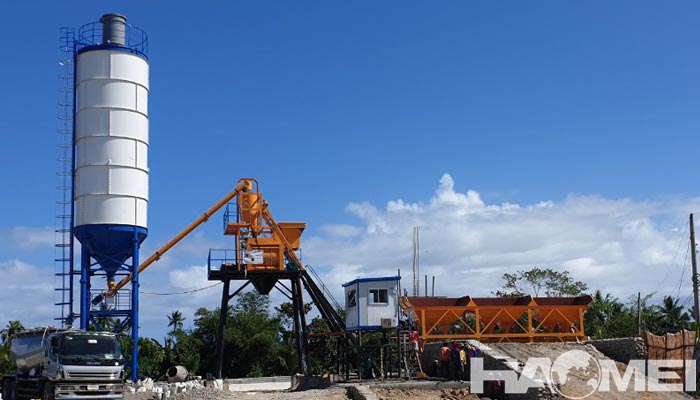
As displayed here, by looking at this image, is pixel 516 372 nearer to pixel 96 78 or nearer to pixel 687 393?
pixel 687 393

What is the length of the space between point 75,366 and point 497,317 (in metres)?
22.3

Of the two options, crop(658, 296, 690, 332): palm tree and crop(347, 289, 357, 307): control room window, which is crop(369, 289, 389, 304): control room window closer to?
crop(347, 289, 357, 307): control room window

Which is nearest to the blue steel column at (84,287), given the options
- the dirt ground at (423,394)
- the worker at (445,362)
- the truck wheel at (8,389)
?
the truck wheel at (8,389)

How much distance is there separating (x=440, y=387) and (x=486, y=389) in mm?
1861

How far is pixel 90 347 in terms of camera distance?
3275 centimetres

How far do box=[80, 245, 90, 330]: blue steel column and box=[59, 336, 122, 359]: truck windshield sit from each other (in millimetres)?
13911

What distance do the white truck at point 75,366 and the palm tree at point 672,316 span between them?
62993 millimetres

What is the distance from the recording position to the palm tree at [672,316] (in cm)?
8543

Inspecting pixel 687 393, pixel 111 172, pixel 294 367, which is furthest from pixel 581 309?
pixel 111 172

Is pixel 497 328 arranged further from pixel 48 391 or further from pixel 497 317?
pixel 48 391

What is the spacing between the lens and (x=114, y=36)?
162 ft

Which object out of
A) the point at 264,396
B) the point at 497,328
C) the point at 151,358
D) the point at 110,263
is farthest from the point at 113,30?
the point at 497,328

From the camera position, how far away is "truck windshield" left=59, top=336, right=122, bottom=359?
32.3 metres

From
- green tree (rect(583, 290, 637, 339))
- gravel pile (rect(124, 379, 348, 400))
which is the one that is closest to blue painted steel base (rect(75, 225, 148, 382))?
gravel pile (rect(124, 379, 348, 400))
